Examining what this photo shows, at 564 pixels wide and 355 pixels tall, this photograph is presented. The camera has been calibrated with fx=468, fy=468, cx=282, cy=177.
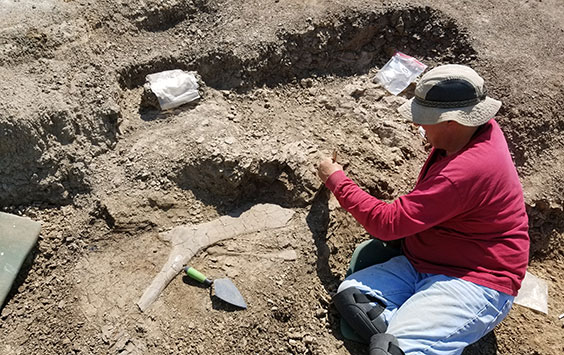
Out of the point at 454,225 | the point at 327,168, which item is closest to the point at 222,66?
the point at 327,168

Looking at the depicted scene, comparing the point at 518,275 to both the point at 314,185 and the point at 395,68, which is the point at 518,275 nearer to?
the point at 314,185

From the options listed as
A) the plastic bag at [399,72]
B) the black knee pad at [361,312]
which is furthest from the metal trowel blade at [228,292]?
the plastic bag at [399,72]

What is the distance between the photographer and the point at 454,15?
4000 mm

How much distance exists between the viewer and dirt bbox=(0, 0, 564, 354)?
261 centimetres

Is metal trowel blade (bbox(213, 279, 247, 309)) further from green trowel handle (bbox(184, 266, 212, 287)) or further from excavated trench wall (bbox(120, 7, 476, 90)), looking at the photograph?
excavated trench wall (bbox(120, 7, 476, 90))

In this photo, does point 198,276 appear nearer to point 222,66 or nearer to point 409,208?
point 409,208

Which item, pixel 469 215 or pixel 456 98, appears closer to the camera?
pixel 456 98

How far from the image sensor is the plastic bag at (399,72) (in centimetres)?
386

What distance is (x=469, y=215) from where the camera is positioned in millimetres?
2314

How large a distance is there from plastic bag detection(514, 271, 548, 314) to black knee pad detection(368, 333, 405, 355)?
1.31 metres

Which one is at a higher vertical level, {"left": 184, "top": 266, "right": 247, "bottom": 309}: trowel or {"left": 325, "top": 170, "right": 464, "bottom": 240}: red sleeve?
{"left": 325, "top": 170, "right": 464, "bottom": 240}: red sleeve

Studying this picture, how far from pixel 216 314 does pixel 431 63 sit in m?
2.74

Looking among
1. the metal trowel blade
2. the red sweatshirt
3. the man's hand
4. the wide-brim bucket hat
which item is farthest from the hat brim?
the metal trowel blade

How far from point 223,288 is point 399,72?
2.38m
